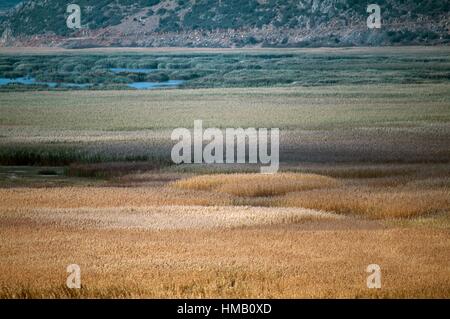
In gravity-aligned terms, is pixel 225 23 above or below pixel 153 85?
above

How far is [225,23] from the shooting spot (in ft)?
64.6

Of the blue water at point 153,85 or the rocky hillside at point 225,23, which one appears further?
the blue water at point 153,85

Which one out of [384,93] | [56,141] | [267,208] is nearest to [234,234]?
[267,208]

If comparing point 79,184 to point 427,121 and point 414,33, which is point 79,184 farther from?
point 414,33

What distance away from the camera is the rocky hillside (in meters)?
18.3

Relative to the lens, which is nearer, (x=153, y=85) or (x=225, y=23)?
(x=225, y=23)

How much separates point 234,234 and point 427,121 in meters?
6.27

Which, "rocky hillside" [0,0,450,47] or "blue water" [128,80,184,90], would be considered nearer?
"rocky hillside" [0,0,450,47]

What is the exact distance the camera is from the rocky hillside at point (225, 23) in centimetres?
1831

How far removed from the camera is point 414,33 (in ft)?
60.4

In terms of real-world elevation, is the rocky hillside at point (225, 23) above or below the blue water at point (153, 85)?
above

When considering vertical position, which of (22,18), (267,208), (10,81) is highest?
(22,18)
